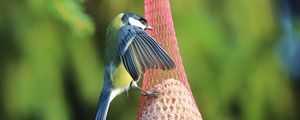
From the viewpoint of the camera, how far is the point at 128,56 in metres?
1.98

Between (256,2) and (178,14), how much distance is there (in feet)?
1.26

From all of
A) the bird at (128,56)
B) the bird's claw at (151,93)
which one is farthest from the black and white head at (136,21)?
the bird's claw at (151,93)

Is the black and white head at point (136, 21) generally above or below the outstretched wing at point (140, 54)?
above

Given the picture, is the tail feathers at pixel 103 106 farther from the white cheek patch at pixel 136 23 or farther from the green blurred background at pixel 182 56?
the green blurred background at pixel 182 56

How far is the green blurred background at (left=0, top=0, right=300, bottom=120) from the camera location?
10.6 feet

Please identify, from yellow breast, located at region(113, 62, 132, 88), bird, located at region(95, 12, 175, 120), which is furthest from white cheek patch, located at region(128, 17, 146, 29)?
yellow breast, located at region(113, 62, 132, 88)

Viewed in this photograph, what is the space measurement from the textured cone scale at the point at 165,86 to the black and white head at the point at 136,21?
191mm

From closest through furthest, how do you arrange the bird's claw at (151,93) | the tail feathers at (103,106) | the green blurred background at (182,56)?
the tail feathers at (103,106)
the bird's claw at (151,93)
the green blurred background at (182,56)

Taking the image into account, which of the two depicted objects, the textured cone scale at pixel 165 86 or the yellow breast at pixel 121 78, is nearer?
the yellow breast at pixel 121 78

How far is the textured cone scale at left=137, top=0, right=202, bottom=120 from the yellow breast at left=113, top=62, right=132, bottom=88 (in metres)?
0.17

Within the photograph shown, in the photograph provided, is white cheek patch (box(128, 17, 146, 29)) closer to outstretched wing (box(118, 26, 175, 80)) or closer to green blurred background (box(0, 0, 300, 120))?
outstretched wing (box(118, 26, 175, 80))

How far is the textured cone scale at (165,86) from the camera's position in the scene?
7.38 feet

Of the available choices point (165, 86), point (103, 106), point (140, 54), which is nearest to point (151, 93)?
point (165, 86)

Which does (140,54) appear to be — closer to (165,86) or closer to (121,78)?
(121,78)
